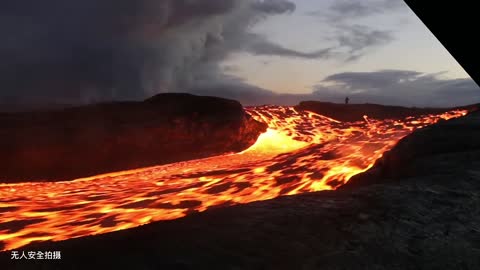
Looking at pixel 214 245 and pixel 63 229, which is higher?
pixel 214 245

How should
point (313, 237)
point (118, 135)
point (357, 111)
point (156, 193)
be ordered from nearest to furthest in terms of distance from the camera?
Result: point (313, 237) → point (156, 193) → point (118, 135) → point (357, 111)

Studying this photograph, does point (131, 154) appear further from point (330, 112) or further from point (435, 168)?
point (330, 112)

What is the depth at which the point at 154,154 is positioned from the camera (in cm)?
1153

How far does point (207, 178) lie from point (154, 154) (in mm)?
4330

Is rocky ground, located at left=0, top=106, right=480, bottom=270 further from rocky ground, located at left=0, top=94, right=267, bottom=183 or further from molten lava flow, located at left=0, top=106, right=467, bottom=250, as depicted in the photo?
rocky ground, located at left=0, top=94, right=267, bottom=183

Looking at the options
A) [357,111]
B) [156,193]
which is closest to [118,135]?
[156,193]

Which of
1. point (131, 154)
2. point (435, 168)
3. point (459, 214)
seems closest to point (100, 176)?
point (131, 154)

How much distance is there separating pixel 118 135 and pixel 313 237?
9720 mm

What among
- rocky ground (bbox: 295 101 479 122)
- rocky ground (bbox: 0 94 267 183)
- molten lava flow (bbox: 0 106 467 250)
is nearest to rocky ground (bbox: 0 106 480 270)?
molten lava flow (bbox: 0 106 467 250)

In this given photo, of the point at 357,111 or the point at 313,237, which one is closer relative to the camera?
the point at 313,237

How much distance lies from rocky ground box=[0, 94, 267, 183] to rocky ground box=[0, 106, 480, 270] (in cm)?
860

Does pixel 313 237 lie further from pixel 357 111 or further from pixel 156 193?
pixel 357 111

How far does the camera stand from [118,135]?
36.4 ft

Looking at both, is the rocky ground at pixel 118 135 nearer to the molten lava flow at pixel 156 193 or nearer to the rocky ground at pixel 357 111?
the molten lava flow at pixel 156 193
